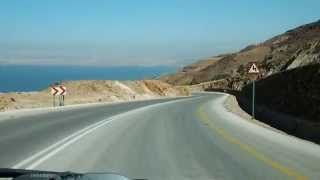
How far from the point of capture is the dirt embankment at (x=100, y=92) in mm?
60375

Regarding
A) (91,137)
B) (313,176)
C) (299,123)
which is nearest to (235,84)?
(299,123)

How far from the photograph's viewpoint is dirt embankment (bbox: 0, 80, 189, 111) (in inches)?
2377

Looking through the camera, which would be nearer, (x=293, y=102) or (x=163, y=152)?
(x=163, y=152)

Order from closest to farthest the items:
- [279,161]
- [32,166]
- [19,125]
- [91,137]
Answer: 1. [32,166]
2. [279,161]
3. [91,137]
4. [19,125]

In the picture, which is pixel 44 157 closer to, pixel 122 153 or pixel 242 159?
pixel 122 153

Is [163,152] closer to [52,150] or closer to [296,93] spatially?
[52,150]

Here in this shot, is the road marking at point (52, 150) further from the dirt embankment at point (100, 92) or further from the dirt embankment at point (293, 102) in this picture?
the dirt embankment at point (100, 92)

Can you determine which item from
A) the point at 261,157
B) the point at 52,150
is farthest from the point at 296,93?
the point at 52,150

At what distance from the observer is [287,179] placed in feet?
39.7

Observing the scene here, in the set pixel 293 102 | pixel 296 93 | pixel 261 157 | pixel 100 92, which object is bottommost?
pixel 100 92

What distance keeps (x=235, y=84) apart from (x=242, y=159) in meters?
121

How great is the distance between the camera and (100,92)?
81562mm

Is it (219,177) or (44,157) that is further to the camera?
(44,157)

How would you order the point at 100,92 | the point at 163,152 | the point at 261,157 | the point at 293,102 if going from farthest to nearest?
the point at 100,92, the point at 293,102, the point at 163,152, the point at 261,157
